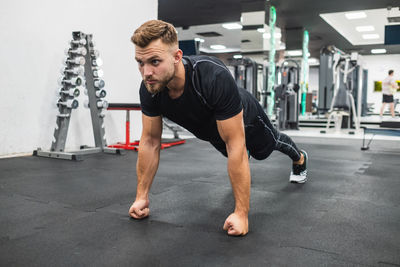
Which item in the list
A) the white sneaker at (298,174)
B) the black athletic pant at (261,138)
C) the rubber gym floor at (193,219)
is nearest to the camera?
the rubber gym floor at (193,219)

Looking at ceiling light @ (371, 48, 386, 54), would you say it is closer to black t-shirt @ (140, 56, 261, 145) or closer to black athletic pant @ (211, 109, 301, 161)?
black athletic pant @ (211, 109, 301, 161)

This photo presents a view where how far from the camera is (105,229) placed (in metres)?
1.53

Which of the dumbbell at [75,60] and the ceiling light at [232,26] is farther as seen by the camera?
the ceiling light at [232,26]

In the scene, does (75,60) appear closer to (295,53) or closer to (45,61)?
(45,61)

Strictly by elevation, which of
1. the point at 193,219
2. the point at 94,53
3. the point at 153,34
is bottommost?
the point at 193,219

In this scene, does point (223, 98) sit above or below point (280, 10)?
below

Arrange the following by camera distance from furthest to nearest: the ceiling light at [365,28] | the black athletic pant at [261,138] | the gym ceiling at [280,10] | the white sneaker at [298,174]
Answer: the ceiling light at [365,28] → the gym ceiling at [280,10] → the white sneaker at [298,174] → the black athletic pant at [261,138]

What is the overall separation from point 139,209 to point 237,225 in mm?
491

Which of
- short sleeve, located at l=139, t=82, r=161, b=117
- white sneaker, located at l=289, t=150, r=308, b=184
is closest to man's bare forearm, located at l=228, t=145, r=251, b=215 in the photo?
short sleeve, located at l=139, t=82, r=161, b=117

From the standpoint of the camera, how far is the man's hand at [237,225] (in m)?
1.45

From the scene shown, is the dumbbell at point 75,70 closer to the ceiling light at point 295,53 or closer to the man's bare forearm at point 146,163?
the man's bare forearm at point 146,163

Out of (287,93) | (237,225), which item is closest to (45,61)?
(237,225)

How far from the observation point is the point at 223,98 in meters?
1.40

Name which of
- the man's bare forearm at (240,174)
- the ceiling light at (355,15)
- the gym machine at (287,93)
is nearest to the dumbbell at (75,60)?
the man's bare forearm at (240,174)
